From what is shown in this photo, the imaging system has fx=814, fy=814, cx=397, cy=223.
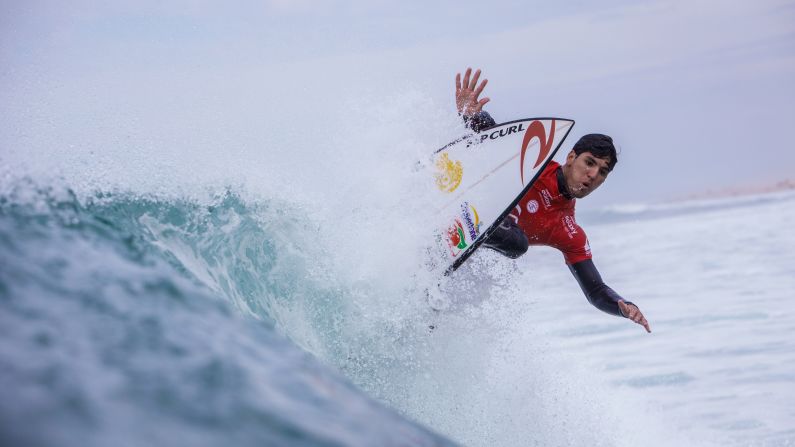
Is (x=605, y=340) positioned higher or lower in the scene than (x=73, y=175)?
lower

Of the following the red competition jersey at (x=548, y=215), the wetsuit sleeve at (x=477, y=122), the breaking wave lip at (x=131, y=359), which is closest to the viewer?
the breaking wave lip at (x=131, y=359)

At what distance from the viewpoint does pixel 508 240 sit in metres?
5.68

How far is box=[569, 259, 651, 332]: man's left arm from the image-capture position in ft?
18.5

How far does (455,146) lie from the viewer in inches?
244

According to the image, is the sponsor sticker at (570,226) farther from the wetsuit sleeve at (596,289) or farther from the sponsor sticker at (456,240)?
the sponsor sticker at (456,240)

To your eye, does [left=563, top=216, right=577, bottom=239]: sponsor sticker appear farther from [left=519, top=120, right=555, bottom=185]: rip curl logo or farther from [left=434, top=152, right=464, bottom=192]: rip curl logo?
[left=434, top=152, right=464, bottom=192]: rip curl logo

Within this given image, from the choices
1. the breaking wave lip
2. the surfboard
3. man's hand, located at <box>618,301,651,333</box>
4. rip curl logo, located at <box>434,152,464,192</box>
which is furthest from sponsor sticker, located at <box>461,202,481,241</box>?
the breaking wave lip

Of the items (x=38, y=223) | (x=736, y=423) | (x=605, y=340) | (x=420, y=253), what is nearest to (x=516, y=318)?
(x=420, y=253)

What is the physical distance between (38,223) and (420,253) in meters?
2.79

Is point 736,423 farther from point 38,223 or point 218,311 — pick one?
point 38,223

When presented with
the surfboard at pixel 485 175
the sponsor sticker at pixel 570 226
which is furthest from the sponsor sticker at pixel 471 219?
the sponsor sticker at pixel 570 226

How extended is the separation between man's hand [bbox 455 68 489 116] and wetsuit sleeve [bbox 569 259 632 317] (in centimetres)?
144

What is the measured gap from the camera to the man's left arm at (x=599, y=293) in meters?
5.65

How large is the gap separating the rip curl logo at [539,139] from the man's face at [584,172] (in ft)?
0.78
